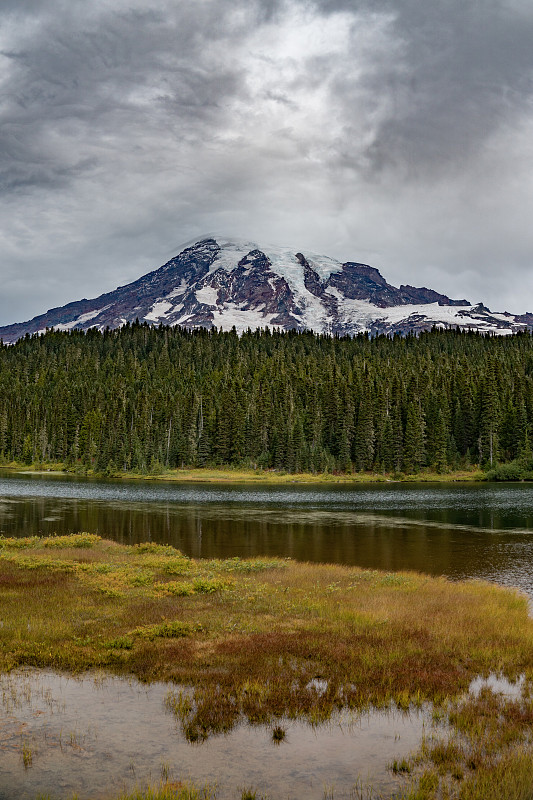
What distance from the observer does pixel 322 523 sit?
61.2 metres

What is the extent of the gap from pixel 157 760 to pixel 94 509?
65.1 meters

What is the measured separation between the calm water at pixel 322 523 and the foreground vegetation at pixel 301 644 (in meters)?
9.59

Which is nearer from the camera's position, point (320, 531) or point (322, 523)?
point (320, 531)

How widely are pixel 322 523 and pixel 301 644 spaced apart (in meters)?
42.6

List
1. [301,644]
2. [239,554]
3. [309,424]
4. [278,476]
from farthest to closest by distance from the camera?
[309,424], [278,476], [239,554], [301,644]

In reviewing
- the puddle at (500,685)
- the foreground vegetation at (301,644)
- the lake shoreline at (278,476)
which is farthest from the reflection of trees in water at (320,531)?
the lake shoreline at (278,476)

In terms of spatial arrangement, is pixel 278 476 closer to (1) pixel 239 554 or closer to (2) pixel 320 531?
(2) pixel 320 531

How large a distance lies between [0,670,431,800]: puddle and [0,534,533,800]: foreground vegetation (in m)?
0.48

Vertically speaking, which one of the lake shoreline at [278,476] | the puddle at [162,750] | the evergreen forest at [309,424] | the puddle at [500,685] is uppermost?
the evergreen forest at [309,424]

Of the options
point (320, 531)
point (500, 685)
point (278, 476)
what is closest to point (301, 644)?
point (500, 685)

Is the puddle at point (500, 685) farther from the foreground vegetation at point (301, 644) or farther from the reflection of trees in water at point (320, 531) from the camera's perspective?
the reflection of trees in water at point (320, 531)

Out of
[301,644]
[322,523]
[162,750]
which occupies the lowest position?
[322,523]

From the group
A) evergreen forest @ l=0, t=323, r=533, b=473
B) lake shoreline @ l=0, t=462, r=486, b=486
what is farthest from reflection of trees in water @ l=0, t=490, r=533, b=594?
evergreen forest @ l=0, t=323, r=533, b=473

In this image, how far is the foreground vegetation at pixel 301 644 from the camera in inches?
509
